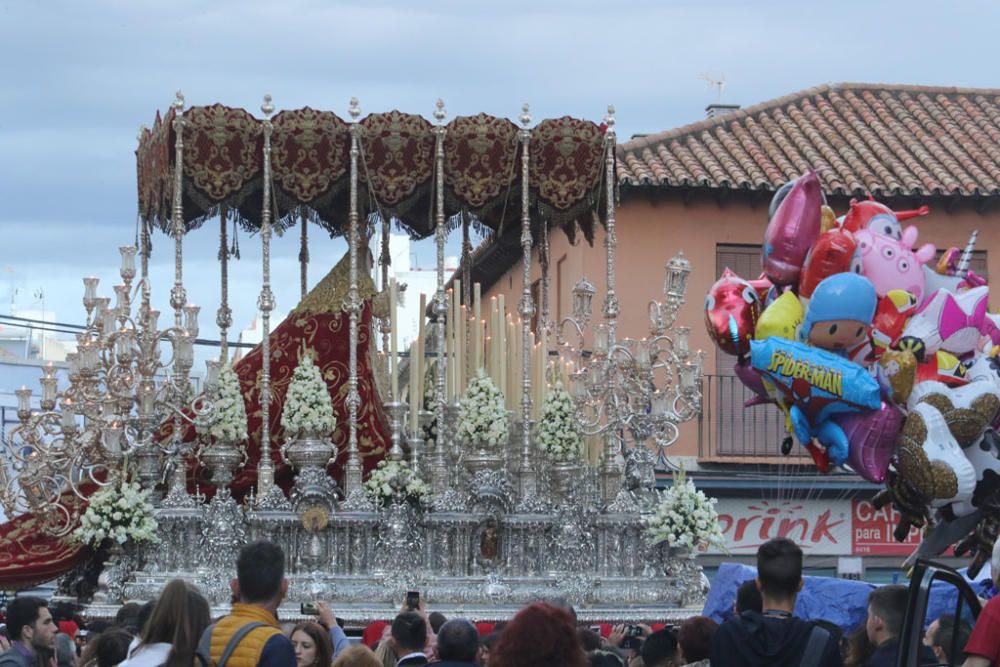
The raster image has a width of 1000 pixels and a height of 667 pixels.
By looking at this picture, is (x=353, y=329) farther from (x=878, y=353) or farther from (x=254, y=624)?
(x=254, y=624)

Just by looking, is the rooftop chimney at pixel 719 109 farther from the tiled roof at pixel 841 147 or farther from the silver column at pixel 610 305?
the silver column at pixel 610 305

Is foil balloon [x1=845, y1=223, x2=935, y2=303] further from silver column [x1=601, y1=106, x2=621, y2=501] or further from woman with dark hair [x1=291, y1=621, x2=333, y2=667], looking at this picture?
woman with dark hair [x1=291, y1=621, x2=333, y2=667]

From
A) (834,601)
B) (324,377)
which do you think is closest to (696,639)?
(834,601)

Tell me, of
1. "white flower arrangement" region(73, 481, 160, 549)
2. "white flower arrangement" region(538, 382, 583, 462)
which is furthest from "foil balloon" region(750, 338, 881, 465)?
"white flower arrangement" region(73, 481, 160, 549)

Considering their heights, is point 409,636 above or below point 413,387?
below

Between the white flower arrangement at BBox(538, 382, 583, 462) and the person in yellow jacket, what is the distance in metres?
8.61

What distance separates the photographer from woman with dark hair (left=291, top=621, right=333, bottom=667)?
7613 millimetres

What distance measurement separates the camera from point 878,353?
12.1 meters

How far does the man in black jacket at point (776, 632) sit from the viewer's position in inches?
246

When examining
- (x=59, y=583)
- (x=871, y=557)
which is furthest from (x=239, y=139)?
(x=871, y=557)

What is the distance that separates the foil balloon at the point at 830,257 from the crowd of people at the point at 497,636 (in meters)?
4.51

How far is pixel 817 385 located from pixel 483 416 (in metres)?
3.46

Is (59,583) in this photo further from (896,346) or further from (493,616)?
(896,346)

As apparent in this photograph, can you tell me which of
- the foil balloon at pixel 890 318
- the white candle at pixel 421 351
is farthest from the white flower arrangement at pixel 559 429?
the foil balloon at pixel 890 318
